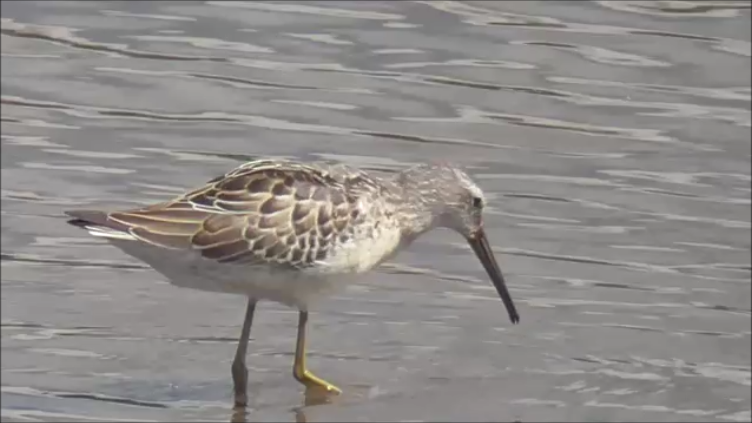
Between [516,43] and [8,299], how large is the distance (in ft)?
18.8

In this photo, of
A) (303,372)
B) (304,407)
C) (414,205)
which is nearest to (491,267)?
(414,205)

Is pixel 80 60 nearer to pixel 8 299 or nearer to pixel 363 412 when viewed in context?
pixel 8 299

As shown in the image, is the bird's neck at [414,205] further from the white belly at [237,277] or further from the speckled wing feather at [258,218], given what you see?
the white belly at [237,277]

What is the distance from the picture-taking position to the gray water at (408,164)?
9.50 metres

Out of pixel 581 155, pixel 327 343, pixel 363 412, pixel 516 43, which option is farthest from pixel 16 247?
pixel 516 43

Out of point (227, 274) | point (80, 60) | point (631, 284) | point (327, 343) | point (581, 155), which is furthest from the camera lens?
point (80, 60)

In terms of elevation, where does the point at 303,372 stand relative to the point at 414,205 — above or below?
below

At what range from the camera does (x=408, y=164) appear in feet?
41.7

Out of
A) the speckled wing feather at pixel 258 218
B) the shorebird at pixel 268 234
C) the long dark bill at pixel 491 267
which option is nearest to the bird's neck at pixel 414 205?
the shorebird at pixel 268 234

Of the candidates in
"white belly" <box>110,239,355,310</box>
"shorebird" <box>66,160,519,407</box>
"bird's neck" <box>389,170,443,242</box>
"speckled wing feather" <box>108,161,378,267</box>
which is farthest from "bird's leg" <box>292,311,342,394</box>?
"bird's neck" <box>389,170,443,242</box>

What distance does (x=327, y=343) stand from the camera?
1010cm

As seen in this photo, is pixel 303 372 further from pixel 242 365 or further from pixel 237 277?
pixel 237 277

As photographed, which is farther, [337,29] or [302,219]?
[337,29]

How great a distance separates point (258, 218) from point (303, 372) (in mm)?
839
